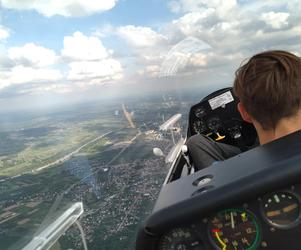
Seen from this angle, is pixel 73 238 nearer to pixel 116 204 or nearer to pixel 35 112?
pixel 116 204

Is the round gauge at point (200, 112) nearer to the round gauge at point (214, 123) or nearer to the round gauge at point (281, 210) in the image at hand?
the round gauge at point (214, 123)

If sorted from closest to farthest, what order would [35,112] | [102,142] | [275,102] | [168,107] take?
[275,102] → [168,107] → [102,142] → [35,112]

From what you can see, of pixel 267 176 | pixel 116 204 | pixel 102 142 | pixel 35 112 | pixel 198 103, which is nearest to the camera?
pixel 267 176

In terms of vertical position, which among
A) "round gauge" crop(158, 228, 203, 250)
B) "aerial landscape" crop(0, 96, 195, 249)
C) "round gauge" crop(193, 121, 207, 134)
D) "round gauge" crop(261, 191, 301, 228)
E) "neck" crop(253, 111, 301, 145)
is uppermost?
"neck" crop(253, 111, 301, 145)

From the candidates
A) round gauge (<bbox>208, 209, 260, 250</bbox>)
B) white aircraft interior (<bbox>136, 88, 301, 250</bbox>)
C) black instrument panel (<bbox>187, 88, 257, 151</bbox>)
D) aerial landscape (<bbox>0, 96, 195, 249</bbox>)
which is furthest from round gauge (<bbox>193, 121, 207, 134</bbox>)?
round gauge (<bbox>208, 209, 260, 250</bbox>)

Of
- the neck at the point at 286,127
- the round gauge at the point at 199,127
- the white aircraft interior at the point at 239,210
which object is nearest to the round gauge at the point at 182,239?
the white aircraft interior at the point at 239,210

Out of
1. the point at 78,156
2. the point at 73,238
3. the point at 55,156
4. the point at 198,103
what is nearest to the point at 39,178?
the point at 78,156

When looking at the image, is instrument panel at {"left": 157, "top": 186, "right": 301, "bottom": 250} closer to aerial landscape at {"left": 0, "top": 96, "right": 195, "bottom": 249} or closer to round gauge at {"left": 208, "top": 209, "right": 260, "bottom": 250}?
round gauge at {"left": 208, "top": 209, "right": 260, "bottom": 250}
